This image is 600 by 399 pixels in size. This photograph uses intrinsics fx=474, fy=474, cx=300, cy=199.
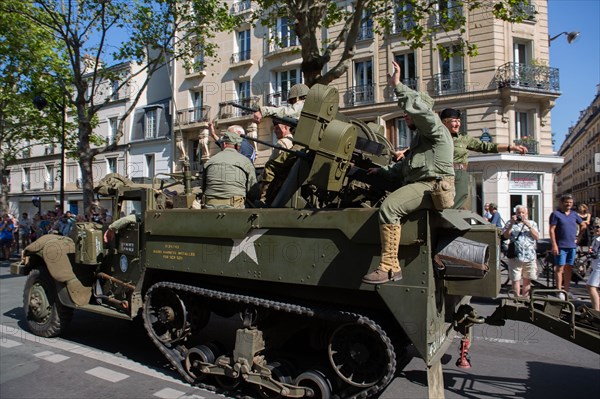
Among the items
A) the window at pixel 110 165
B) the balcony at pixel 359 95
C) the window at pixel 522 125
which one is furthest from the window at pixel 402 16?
the window at pixel 110 165

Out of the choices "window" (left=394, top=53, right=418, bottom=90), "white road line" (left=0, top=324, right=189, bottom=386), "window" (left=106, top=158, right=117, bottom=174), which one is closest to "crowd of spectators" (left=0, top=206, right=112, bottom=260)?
"white road line" (left=0, top=324, right=189, bottom=386)

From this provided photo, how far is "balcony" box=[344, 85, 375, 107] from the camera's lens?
23.3m

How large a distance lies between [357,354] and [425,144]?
1.90 metres

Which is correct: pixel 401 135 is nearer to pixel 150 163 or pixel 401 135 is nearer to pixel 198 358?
pixel 150 163

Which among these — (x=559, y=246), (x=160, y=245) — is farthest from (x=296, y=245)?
(x=559, y=246)

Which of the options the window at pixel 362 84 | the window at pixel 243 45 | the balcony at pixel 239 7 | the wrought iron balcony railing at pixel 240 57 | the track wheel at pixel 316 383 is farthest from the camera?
the window at pixel 243 45

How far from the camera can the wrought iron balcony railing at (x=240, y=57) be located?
1101 inches

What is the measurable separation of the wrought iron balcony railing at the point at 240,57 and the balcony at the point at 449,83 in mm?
11575

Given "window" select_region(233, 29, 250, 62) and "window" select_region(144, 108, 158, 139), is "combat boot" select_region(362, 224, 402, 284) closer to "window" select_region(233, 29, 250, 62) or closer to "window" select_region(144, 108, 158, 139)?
"window" select_region(233, 29, 250, 62)

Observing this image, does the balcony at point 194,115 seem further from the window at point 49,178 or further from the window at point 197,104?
the window at point 49,178

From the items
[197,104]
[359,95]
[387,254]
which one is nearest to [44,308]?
[387,254]

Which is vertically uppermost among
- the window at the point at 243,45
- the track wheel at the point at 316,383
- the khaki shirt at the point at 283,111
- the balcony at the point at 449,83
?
the window at the point at 243,45

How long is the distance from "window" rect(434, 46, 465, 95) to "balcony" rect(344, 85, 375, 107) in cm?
316

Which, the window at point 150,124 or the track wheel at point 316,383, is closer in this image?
the track wheel at point 316,383
